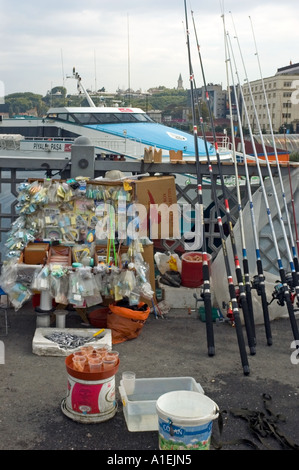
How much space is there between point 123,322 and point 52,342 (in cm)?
88

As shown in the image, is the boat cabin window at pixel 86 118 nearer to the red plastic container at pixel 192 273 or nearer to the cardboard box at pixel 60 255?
the red plastic container at pixel 192 273

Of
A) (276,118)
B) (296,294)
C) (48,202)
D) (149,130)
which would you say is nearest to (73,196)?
(48,202)

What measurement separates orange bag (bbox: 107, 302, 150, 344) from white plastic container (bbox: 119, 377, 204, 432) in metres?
1.46

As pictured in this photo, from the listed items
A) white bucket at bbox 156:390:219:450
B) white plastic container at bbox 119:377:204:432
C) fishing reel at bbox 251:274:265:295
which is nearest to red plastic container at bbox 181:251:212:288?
fishing reel at bbox 251:274:265:295

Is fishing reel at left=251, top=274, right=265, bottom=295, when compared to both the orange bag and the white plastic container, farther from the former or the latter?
the white plastic container

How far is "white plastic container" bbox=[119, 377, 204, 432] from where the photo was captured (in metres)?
4.52

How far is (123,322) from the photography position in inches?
254

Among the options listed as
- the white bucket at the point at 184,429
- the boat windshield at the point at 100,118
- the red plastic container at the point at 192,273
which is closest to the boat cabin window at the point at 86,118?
the boat windshield at the point at 100,118

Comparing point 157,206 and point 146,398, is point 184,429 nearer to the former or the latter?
point 146,398

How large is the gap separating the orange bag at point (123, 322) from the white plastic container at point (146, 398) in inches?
57.4

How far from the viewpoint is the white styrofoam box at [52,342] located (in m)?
5.91

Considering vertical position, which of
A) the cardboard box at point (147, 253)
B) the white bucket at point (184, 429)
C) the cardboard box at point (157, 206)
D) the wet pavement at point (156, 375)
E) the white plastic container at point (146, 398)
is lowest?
the wet pavement at point (156, 375)

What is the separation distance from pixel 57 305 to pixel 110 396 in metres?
2.35

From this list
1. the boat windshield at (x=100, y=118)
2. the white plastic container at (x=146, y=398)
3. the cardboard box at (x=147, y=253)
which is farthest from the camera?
the boat windshield at (x=100, y=118)
